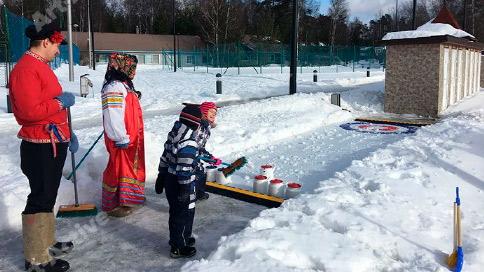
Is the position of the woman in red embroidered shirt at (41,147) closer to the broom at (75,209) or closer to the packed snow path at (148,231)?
the packed snow path at (148,231)

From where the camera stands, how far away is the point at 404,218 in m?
4.27

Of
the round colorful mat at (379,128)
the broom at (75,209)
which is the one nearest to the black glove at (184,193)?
the broom at (75,209)

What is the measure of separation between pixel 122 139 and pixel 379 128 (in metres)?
7.53

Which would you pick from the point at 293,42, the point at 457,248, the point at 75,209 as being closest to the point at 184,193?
the point at 75,209

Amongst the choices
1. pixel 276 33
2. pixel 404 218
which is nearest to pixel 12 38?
pixel 404 218

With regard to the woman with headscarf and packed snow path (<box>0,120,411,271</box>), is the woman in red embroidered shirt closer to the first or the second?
packed snow path (<box>0,120,411,271</box>)

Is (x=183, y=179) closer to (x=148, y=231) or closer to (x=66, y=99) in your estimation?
(x=148, y=231)

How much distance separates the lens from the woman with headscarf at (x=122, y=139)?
4359 mm

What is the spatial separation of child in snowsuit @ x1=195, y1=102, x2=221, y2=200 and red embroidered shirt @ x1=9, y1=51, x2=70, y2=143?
128 centimetres

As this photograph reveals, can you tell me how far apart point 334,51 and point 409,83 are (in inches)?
1223

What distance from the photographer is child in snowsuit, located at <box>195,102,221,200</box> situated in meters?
4.10

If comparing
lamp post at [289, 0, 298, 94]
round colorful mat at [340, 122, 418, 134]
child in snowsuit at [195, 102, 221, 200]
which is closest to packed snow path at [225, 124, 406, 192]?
round colorful mat at [340, 122, 418, 134]

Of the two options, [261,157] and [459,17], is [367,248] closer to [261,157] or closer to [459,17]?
[261,157]

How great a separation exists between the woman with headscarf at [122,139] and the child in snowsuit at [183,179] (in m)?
0.84
